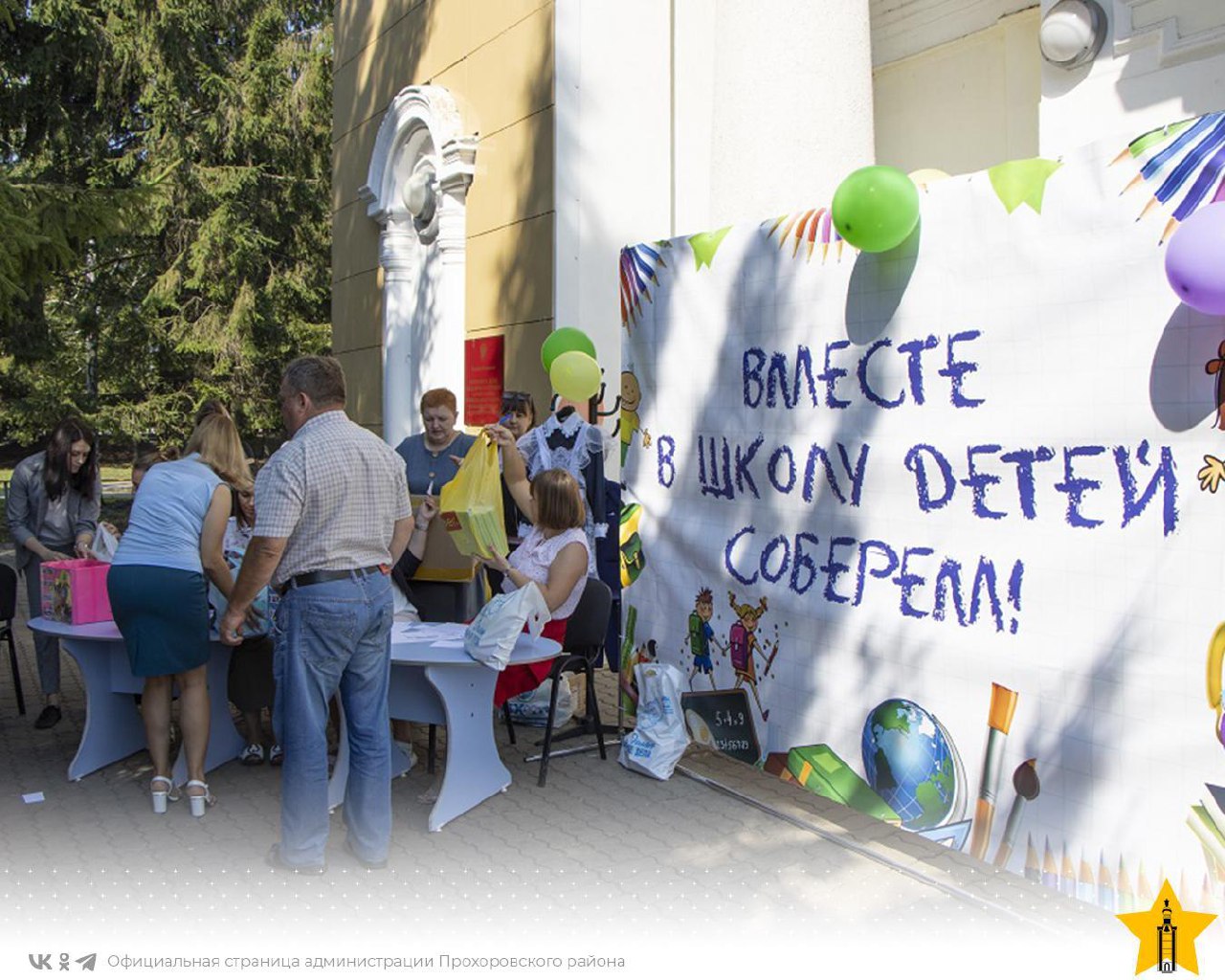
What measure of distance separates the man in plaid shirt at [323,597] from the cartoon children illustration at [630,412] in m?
1.43

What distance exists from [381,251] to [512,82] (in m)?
2.84

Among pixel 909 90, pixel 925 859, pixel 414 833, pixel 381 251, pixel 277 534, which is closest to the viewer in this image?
pixel 277 534

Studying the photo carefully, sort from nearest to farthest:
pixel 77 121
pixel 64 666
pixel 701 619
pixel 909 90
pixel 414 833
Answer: pixel 414 833 → pixel 701 619 → pixel 64 666 → pixel 909 90 → pixel 77 121

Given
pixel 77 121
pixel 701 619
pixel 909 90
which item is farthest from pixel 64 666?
pixel 77 121

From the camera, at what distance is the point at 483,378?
955cm

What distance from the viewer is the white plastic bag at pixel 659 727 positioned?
4.91 metres

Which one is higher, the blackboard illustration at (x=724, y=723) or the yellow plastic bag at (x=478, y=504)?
the yellow plastic bag at (x=478, y=504)

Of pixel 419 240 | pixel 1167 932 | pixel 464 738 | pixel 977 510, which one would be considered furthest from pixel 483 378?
pixel 1167 932

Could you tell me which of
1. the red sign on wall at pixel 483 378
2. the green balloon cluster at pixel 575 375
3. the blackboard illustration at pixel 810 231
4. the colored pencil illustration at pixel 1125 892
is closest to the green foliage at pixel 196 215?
the red sign on wall at pixel 483 378

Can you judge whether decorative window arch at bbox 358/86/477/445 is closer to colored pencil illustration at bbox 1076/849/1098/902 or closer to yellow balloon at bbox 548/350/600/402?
yellow balloon at bbox 548/350/600/402

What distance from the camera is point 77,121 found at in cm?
1753

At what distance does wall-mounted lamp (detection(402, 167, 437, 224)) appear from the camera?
10.4 metres

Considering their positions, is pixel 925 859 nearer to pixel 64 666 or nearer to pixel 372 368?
pixel 64 666

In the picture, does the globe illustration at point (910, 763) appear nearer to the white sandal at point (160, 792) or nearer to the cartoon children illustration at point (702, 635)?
the cartoon children illustration at point (702, 635)
